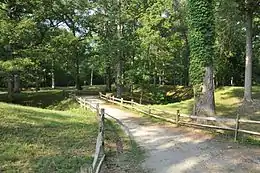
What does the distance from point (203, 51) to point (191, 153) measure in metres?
6.43

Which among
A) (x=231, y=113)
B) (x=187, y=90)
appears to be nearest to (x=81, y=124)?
(x=231, y=113)

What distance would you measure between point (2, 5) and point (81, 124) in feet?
80.3

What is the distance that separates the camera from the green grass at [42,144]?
9.67m

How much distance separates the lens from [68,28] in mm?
49656

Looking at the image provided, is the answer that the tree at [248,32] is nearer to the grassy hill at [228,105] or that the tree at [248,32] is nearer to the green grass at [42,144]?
the grassy hill at [228,105]

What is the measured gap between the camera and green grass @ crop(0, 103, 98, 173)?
31.7 ft

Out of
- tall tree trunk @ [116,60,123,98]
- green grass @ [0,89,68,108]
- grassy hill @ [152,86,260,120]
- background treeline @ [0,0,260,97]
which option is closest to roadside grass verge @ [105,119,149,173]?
grassy hill @ [152,86,260,120]

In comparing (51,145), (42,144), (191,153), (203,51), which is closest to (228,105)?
(203,51)

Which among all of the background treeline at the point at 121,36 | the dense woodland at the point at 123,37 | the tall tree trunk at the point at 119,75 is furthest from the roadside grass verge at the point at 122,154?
the tall tree trunk at the point at 119,75

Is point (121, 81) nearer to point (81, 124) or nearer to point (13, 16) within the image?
point (13, 16)

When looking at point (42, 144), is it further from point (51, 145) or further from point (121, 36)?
point (121, 36)

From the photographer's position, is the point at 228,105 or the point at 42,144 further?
the point at 228,105

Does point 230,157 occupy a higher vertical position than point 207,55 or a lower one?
lower

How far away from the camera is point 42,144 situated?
1202cm
